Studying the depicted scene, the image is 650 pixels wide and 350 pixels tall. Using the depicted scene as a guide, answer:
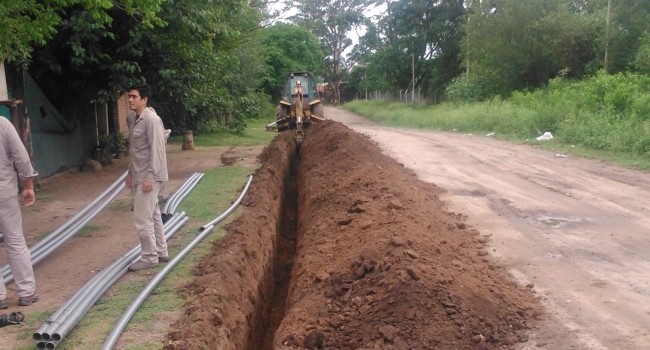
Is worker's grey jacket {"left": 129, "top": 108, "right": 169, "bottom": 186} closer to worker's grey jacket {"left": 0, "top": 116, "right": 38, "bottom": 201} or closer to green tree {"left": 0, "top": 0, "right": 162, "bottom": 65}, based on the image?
worker's grey jacket {"left": 0, "top": 116, "right": 38, "bottom": 201}

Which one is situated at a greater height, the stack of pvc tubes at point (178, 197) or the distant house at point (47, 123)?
the distant house at point (47, 123)

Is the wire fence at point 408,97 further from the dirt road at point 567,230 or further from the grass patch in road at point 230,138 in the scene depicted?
the dirt road at point 567,230

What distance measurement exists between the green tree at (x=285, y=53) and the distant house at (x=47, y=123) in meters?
26.8

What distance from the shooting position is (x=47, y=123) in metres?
13.2

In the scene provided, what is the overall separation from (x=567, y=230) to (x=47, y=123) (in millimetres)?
10235

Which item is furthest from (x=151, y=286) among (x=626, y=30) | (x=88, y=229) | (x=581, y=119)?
(x=626, y=30)

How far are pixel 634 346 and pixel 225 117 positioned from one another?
2457cm

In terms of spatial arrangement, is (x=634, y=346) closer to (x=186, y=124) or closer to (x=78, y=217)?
(x=78, y=217)

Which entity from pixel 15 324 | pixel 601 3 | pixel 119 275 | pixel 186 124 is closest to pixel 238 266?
pixel 119 275

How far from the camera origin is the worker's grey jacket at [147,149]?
6551 millimetres

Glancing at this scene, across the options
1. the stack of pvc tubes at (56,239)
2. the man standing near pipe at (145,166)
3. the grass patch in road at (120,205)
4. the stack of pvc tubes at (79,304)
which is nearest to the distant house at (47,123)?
the grass patch in road at (120,205)

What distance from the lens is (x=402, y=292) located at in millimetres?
5199

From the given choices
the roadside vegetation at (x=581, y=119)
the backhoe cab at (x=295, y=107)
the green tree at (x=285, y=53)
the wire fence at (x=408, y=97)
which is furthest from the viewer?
the wire fence at (x=408, y=97)

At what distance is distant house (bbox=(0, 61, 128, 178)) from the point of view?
11297 millimetres
